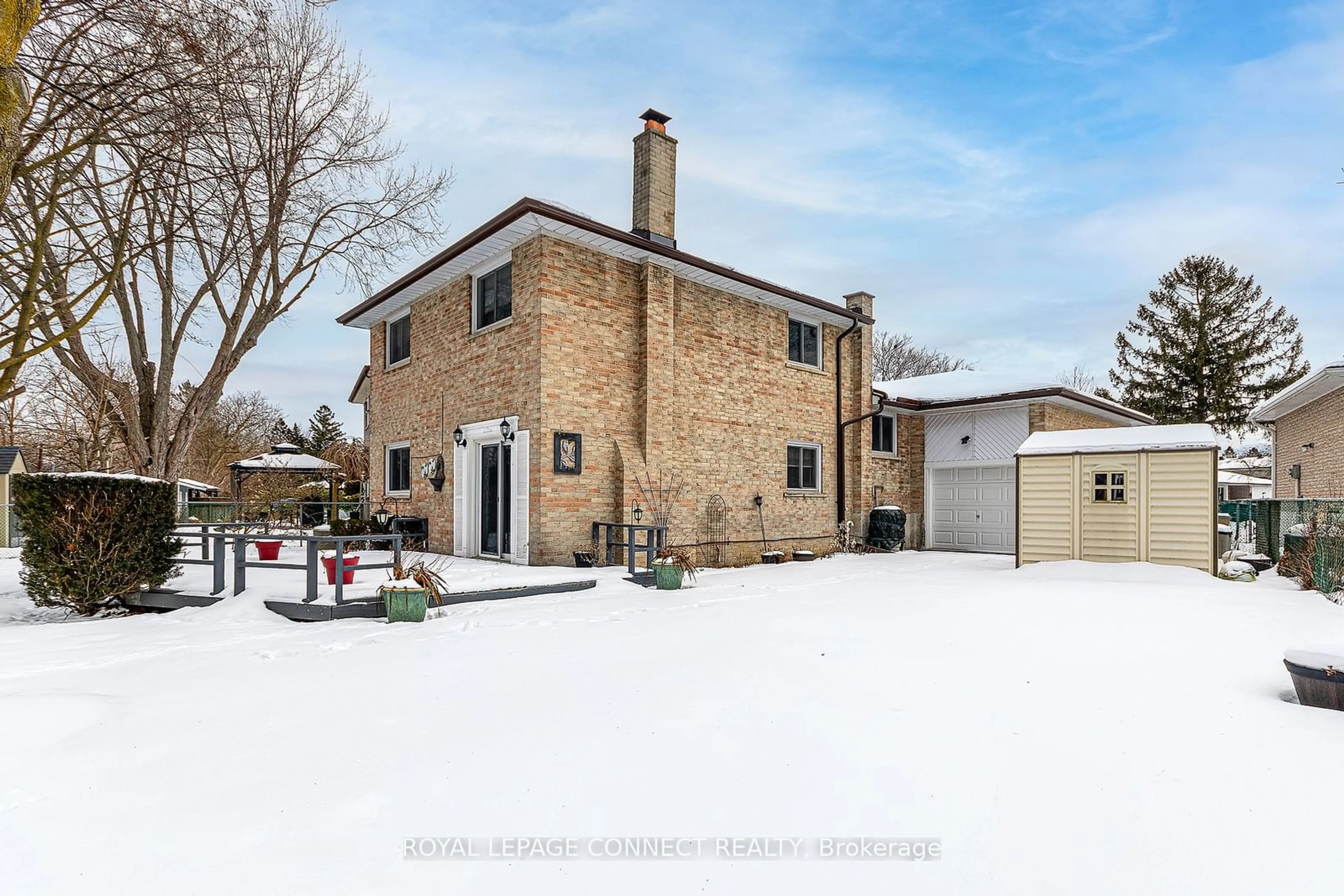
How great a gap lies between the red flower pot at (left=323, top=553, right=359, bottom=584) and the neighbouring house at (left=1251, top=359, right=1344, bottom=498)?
1625 centimetres

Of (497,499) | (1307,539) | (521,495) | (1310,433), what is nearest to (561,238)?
(521,495)

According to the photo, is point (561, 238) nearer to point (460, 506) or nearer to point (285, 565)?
point (460, 506)

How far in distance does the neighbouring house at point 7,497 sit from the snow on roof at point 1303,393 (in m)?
29.3

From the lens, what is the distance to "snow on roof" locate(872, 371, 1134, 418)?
17406mm

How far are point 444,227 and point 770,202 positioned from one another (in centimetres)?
916

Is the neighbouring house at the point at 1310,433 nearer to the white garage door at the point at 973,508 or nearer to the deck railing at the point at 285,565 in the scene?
the white garage door at the point at 973,508

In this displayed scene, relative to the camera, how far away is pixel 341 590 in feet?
23.9

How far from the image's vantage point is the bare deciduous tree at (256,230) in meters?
12.0

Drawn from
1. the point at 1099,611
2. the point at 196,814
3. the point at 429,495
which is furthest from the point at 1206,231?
the point at 196,814

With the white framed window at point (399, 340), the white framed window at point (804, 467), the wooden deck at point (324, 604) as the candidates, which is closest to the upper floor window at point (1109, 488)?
the white framed window at point (804, 467)

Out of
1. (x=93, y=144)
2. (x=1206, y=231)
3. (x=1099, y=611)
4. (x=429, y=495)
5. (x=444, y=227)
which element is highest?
(x=1206, y=231)

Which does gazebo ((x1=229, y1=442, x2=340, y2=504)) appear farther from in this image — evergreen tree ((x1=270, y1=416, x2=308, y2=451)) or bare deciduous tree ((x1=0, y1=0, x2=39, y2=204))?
evergreen tree ((x1=270, y1=416, x2=308, y2=451))

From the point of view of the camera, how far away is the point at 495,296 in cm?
1184

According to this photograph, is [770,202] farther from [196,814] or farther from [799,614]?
[196,814]
